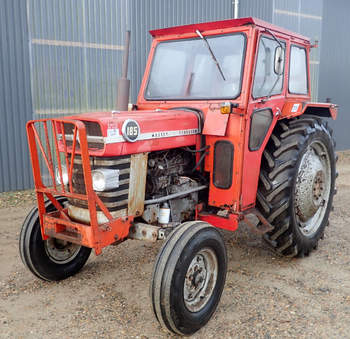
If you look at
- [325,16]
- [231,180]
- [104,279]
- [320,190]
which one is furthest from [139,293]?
[325,16]

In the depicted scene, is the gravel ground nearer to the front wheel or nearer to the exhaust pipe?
the front wheel

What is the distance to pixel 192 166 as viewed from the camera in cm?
358

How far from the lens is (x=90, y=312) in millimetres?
3043

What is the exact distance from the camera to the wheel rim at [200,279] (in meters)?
2.82

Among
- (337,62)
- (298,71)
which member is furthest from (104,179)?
(337,62)

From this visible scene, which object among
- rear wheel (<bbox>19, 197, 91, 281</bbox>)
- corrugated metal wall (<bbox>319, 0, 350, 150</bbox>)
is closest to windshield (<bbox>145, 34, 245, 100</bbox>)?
rear wheel (<bbox>19, 197, 91, 281</bbox>)

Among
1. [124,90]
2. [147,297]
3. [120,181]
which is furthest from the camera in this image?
[124,90]

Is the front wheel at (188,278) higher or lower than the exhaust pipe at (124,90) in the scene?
lower

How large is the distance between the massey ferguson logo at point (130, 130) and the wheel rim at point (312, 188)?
1.80m

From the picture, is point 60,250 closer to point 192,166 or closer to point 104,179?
point 104,179

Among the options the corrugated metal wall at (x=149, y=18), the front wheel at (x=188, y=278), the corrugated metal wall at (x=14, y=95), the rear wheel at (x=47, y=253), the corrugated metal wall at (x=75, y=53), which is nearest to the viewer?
the front wheel at (x=188, y=278)

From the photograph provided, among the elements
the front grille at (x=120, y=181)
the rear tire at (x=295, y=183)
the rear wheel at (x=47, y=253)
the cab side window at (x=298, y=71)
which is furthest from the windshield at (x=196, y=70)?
the rear wheel at (x=47, y=253)

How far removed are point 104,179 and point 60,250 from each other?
46.2 inches

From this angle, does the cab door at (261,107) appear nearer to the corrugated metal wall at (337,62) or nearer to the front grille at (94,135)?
the front grille at (94,135)
